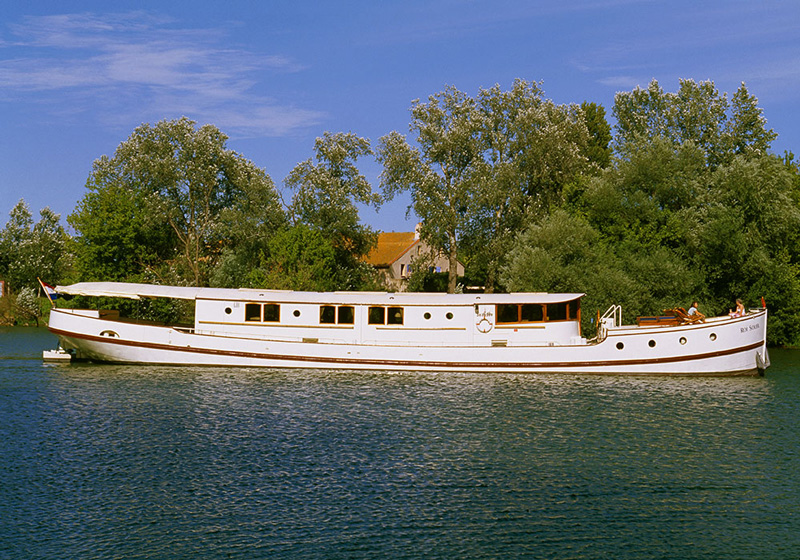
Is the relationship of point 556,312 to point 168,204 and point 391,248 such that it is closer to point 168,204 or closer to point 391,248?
point 168,204

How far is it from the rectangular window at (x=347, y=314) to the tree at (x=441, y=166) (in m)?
29.2

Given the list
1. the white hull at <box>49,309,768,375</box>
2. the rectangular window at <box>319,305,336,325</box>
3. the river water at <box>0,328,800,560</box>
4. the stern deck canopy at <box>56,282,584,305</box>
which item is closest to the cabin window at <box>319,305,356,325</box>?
the rectangular window at <box>319,305,336,325</box>

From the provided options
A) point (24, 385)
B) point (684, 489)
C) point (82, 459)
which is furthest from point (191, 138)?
point (684, 489)

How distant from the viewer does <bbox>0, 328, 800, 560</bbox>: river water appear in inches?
667

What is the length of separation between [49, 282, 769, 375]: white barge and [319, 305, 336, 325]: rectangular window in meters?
0.05

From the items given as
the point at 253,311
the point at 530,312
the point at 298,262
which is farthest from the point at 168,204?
the point at 530,312

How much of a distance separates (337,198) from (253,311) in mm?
32343

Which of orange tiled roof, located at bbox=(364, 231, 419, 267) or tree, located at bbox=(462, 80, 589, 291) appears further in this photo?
orange tiled roof, located at bbox=(364, 231, 419, 267)

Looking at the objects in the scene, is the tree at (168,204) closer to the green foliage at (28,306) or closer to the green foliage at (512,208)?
the green foliage at (512,208)

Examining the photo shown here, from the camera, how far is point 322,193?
72.6 m

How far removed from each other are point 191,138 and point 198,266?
12344 mm

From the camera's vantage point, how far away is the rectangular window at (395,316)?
131 feet

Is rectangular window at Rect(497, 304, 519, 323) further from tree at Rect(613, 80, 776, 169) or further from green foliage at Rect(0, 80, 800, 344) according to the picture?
tree at Rect(613, 80, 776, 169)

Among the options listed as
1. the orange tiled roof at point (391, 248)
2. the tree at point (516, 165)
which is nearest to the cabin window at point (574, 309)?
the tree at point (516, 165)
